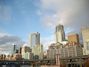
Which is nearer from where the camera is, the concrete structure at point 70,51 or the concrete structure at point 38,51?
the concrete structure at point 70,51

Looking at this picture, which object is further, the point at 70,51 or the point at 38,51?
the point at 38,51

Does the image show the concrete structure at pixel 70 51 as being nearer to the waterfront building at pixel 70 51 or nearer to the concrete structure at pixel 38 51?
the waterfront building at pixel 70 51

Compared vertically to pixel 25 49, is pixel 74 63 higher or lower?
lower

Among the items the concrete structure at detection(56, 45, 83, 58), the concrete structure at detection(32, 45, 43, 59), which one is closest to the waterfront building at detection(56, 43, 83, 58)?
the concrete structure at detection(56, 45, 83, 58)

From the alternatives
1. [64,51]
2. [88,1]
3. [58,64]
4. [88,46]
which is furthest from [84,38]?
[88,1]

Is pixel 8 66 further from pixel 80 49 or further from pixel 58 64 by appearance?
pixel 80 49

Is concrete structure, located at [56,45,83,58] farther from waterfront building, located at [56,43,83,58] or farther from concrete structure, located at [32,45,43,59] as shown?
concrete structure, located at [32,45,43,59]

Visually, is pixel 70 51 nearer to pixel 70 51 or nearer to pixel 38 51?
pixel 70 51

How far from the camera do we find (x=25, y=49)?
850 inches

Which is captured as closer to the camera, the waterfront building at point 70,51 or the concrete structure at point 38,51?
the waterfront building at point 70,51

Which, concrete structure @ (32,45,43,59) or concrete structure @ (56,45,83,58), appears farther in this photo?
concrete structure @ (32,45,43,59)

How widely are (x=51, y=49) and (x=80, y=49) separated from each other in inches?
139

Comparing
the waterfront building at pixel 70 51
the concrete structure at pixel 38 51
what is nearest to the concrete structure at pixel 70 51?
the waterfront building at pixel 70 51

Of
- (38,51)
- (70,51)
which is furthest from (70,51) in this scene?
(38,51)
